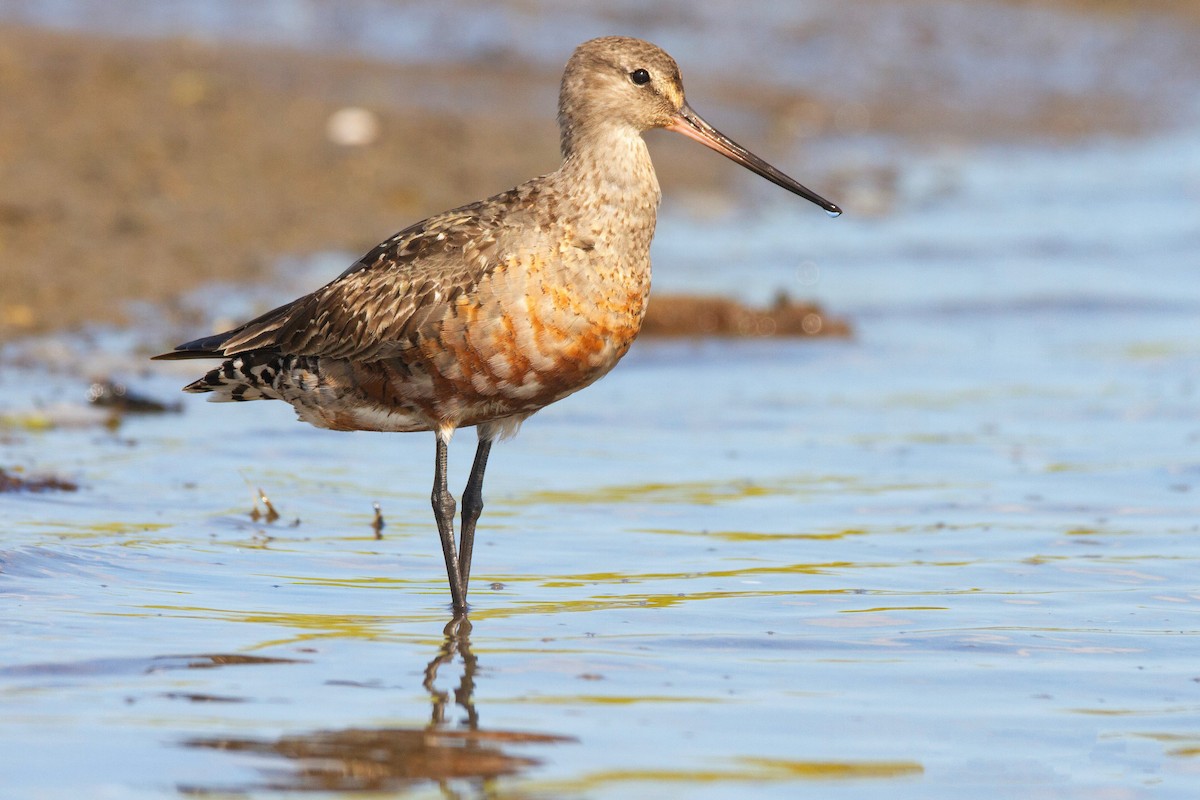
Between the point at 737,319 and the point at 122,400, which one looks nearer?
the point at 122,400

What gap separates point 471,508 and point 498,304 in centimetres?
90

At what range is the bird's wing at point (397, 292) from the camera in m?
5.97

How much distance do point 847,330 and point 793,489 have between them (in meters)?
3.02

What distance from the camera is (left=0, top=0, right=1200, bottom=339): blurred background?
1180 centimetres

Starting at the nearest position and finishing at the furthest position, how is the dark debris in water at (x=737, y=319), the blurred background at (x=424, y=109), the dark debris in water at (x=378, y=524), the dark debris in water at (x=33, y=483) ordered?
the dark debris in water at (x=378, y=524)
the dark debris in water at (x=33, y=483)
the dark debris in water at (x=737, y=319)
the blurred background at (x=424, y=109)

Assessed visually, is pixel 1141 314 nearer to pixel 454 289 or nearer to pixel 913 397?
pixel 913 397

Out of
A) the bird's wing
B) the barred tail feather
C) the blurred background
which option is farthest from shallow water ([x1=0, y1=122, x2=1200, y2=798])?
the blurred background

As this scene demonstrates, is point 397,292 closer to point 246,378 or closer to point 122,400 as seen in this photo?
point 246,378

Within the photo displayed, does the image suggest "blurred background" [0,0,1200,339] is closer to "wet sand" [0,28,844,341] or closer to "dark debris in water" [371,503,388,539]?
"wet sand" [0,28,844,341]

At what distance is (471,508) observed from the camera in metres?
6.48

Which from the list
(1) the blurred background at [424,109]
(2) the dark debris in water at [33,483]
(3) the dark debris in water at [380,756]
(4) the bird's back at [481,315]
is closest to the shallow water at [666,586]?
(3) the dark debris in water at [380,756]

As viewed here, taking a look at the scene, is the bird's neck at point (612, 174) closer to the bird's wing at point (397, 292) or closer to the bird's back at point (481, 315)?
the bird's back at point (481, 315)

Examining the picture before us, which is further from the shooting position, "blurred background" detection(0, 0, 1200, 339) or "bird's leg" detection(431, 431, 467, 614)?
"blurred background" detection(0, 0, 1200, 339)

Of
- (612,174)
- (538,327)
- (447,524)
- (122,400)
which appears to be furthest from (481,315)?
(122,400)
